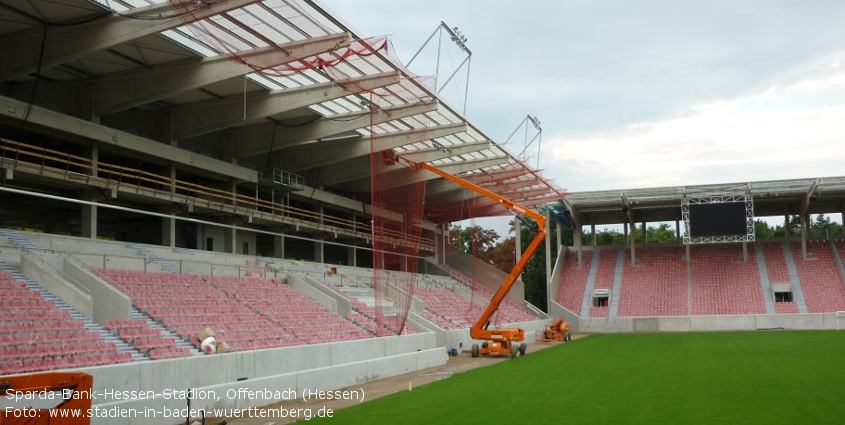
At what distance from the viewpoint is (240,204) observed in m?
35.1

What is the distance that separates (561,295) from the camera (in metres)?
51.6

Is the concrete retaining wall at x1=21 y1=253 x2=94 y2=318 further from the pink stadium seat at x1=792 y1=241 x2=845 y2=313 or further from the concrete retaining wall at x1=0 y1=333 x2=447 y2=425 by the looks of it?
the pink stadium seat at x1=792 y1=241 x2=845 y2=313

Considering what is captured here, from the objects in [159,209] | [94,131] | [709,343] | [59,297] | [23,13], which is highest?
[23,13]

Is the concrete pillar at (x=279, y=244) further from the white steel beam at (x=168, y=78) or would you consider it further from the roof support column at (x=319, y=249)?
the white steel beam at (x=168, y=78)

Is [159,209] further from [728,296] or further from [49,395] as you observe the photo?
[728,296]

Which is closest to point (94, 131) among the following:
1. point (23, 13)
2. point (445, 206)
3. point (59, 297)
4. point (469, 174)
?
point (23, 13)

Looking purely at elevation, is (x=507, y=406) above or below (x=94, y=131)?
below

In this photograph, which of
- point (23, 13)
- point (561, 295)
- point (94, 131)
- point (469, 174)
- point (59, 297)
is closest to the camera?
point (59, 297)

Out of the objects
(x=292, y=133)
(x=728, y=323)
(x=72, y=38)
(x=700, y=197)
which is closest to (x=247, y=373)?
(x=72, y=38)

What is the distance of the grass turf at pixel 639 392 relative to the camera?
13266 millimetres

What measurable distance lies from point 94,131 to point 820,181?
40051 millimetres

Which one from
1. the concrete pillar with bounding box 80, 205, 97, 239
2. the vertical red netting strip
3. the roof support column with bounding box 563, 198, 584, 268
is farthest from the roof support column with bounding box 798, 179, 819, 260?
the concrete pillar with bounding box 80, 205, 97, 239

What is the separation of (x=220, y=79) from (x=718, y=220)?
1372 inches

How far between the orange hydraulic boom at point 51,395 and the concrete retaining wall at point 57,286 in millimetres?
7298
